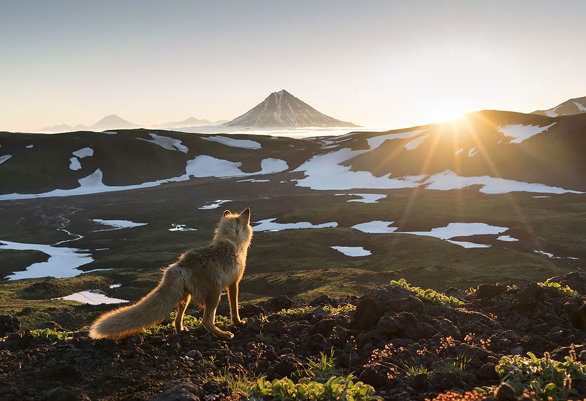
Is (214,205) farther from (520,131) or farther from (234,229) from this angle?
(520,131)

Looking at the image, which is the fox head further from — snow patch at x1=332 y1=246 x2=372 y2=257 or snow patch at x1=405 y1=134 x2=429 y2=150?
snow patch at x1=405 y1=134 x2=429 y2=150

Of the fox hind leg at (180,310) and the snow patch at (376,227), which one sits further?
the snow patch at (376,227)

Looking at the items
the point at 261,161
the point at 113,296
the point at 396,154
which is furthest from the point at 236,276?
the point at 261,161

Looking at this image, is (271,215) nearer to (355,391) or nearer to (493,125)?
(355,391)

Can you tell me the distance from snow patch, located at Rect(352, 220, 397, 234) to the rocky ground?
5867 centimetres

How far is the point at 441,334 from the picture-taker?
8.44 metres

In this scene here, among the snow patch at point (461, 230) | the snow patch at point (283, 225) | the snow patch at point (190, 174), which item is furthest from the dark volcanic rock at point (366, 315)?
the snow patch at point (190, 174)

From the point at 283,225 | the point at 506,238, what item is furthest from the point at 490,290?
the point at 283,225

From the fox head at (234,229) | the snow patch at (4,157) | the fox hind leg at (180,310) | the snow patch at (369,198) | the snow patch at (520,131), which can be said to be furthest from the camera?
the snow patch at (4,157)

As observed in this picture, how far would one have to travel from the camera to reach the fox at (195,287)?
7.86 meters

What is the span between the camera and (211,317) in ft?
30.1

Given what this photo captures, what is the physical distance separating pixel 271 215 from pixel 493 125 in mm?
107899

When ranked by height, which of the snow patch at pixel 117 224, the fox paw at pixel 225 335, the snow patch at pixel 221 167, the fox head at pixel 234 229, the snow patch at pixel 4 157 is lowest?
the snow patch at pixel 117 224

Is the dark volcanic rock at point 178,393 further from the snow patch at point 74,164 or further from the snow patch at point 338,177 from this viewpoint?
the snow patch at point 74,164
